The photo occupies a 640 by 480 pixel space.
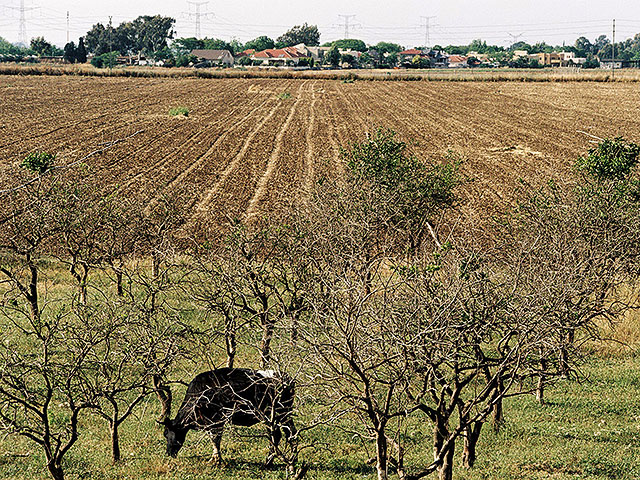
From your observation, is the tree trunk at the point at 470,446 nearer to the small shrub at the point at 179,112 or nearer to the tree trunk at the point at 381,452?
the tree trunk at the point at 381,452

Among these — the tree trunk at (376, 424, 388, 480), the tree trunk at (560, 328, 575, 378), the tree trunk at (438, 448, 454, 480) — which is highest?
the tree trunk at (560, 328, 575, 378)

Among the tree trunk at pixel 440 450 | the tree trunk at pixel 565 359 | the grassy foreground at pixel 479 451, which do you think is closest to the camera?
the tree trunk at pixel 440 450

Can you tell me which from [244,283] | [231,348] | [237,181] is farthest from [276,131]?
[231,348]

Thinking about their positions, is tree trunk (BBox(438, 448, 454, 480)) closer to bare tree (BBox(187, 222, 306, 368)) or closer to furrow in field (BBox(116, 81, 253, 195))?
bare tree (BBox(187, 222, 306, 368))

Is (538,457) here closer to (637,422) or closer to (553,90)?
(637,422)

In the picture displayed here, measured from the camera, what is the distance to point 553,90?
96875 mm

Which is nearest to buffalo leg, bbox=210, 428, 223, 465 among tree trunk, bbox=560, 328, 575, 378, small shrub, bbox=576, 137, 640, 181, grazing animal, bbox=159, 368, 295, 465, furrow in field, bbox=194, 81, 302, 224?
grazing animal, bbox=159, 368, 295, 465

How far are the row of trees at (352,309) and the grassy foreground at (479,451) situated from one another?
0.43m

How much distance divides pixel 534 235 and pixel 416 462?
21.4 feet

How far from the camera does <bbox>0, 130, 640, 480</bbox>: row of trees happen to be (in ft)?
35.0

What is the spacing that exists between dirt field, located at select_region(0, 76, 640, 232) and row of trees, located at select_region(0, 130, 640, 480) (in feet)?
11.5

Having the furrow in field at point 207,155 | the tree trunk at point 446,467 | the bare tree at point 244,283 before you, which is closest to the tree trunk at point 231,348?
the bare tree at point 244,283

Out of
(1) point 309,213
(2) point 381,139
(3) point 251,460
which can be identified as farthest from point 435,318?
(2) point 381,139

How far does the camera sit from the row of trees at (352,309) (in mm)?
10680
